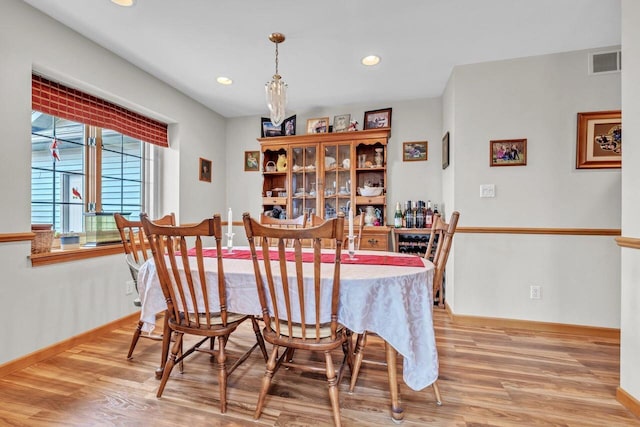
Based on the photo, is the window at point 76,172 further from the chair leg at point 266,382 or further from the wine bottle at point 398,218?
the wine bottle at point 398,218

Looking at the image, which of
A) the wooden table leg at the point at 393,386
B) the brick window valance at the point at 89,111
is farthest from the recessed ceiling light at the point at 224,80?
the wooden table leg at the point at 393,386

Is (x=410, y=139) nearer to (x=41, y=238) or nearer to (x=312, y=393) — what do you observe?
(x=312, y=393)

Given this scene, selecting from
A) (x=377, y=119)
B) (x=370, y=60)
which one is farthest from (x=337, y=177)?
(x=370, y=60)

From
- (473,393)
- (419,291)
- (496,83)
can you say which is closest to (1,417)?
(419,291)

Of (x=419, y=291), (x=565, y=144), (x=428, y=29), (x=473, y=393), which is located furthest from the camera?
(x=565, y=144)

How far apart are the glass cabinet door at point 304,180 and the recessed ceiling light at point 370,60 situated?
50.5 inches

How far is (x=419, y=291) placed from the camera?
4.84 ft

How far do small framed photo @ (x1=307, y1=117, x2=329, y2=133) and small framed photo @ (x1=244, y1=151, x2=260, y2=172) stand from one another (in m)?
0.84

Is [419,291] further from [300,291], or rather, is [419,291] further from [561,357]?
[561,357]

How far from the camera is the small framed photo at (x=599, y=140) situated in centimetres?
247

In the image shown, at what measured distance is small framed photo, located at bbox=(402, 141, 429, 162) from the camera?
361cm

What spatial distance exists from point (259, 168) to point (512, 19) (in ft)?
10.1

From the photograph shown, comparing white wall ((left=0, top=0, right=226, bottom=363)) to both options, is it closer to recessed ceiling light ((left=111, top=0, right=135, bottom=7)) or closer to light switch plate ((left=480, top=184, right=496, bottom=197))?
recessed ceiling light ((left=111, top=0, right=135, bottom=7))

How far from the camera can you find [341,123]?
3.76 m
